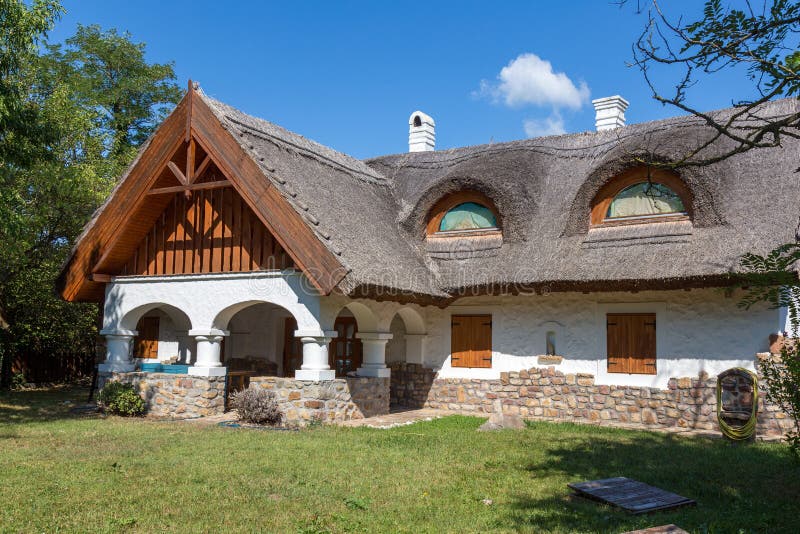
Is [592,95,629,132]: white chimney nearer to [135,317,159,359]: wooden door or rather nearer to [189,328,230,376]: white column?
[189,328,230,376]: white column

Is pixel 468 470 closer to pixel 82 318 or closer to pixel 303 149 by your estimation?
pixel 303 149

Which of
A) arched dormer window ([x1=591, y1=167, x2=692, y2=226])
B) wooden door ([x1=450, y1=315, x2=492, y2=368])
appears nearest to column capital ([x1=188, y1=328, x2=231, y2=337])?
wooden door ([x1=450, y1=315, x2=492, y2=368])

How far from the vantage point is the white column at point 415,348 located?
15012 millimetres

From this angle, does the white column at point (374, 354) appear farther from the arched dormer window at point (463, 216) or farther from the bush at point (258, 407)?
the arched dormer window at point (463, 216)

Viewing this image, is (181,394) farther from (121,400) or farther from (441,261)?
(441,261)

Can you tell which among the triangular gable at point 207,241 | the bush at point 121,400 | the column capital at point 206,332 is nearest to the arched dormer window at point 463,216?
the triangular gable at point 207,241

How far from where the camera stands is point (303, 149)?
1437cm

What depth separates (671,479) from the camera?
780 cm

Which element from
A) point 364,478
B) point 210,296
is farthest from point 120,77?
point 364,478

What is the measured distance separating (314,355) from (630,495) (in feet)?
20.5

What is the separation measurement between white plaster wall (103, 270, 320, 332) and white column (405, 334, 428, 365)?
12.2 ft

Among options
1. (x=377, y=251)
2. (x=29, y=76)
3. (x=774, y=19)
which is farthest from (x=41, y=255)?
(x=774, y=19)

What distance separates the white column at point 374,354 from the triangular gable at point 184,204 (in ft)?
7.33

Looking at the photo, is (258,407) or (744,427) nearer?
(744,427)
